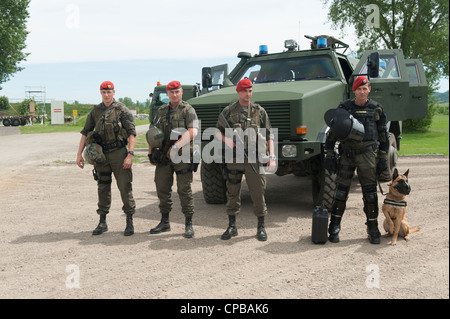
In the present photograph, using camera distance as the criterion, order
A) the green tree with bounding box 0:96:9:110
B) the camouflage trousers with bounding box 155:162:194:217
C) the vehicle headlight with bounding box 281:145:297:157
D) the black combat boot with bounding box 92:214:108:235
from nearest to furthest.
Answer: the camouflage trousers with bounding box 155:162:194:217 < the black combat boot with bounding box 92:214:108:235 < the vehicle headlight with bounding box 281:145:297:157 < the green tree with bounding box 0:96:9:110

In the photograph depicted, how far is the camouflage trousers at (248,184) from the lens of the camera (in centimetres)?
533

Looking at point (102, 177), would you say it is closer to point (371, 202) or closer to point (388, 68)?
point (371, 202)

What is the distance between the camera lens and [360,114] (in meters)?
4.98

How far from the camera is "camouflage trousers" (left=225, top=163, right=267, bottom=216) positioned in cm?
533

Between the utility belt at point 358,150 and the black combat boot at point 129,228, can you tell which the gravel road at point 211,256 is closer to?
the black combat boot at point 129,228

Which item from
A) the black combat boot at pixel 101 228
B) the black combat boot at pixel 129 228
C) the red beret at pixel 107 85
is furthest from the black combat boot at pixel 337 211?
the red beret at pixel 107 85

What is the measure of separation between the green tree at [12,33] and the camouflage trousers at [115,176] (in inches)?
Result: 1086

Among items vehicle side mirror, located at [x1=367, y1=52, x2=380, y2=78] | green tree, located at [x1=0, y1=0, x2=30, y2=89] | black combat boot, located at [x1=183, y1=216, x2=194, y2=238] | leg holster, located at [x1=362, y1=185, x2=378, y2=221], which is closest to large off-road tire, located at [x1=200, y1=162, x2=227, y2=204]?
black combat boot, located at [x1=183, y1=216, x2=194, y2=238]

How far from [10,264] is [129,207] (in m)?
1.56

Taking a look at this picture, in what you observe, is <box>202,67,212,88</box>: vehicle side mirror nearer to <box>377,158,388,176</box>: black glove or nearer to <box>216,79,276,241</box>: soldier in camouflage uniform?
<box>216,79,276,241</box>: soldier in camouflage uniform

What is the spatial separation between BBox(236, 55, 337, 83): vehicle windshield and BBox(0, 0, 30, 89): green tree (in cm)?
Result: 2663
